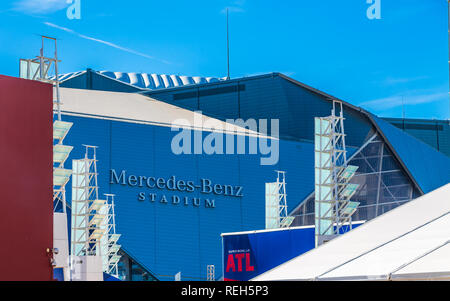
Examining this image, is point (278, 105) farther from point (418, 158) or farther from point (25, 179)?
point (25, 179)

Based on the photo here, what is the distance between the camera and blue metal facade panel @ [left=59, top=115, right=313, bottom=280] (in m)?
66.9

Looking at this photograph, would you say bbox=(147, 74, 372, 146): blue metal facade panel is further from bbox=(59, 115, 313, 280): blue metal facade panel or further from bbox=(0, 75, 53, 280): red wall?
bbox=(0, 75, 53, 280): red wall

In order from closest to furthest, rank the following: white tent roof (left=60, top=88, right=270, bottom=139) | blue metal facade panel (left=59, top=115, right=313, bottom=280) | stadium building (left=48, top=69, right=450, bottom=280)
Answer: blue metal facade panel (left=59, top=115, right=313, bottom=280), stadium building (left=48, top=69, right=450, bottom=280), white tent roof (left=60, top=88, right=270, bottom=139)

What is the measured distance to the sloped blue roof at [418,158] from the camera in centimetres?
7594

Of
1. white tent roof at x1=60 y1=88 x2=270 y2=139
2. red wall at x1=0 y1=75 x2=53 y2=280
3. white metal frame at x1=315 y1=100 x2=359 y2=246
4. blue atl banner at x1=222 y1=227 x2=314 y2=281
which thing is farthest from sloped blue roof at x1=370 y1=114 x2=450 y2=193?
red wall at x1=0 y1=75 x2=53 y2=280

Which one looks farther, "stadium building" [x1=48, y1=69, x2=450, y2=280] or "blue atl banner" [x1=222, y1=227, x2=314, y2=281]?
"stadium building" [x1=48, y1=69, x2=450, y2=280]

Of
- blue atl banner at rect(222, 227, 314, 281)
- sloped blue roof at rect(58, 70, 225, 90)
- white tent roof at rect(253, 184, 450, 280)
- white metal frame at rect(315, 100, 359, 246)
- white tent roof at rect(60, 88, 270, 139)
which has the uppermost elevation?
sloped blue roof at rect(58, 70, 225, 90)

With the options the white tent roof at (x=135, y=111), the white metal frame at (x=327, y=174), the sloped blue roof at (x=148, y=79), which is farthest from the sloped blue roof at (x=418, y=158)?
the sloped blue roof at (x=148, y=79)

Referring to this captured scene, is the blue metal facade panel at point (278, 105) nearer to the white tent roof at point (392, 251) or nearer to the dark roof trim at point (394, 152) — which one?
the dark roof trim at point (394, 152)

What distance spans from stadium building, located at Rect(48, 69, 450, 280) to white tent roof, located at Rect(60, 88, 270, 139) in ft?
0.66

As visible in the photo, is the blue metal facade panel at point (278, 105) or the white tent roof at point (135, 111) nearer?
the white tent roof at point (135, 111)

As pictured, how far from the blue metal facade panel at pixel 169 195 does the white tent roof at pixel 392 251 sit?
51.5 m

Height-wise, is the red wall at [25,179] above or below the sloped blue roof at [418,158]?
below

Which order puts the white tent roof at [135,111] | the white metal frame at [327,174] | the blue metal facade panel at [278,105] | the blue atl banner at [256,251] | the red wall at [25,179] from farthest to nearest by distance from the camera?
the blue metal facade panel at [278,105]
the white tent roof at [135,111]
the blue atl banner at [256,251]
the white metal frame at [327,174]
the red wall at [25,179]
